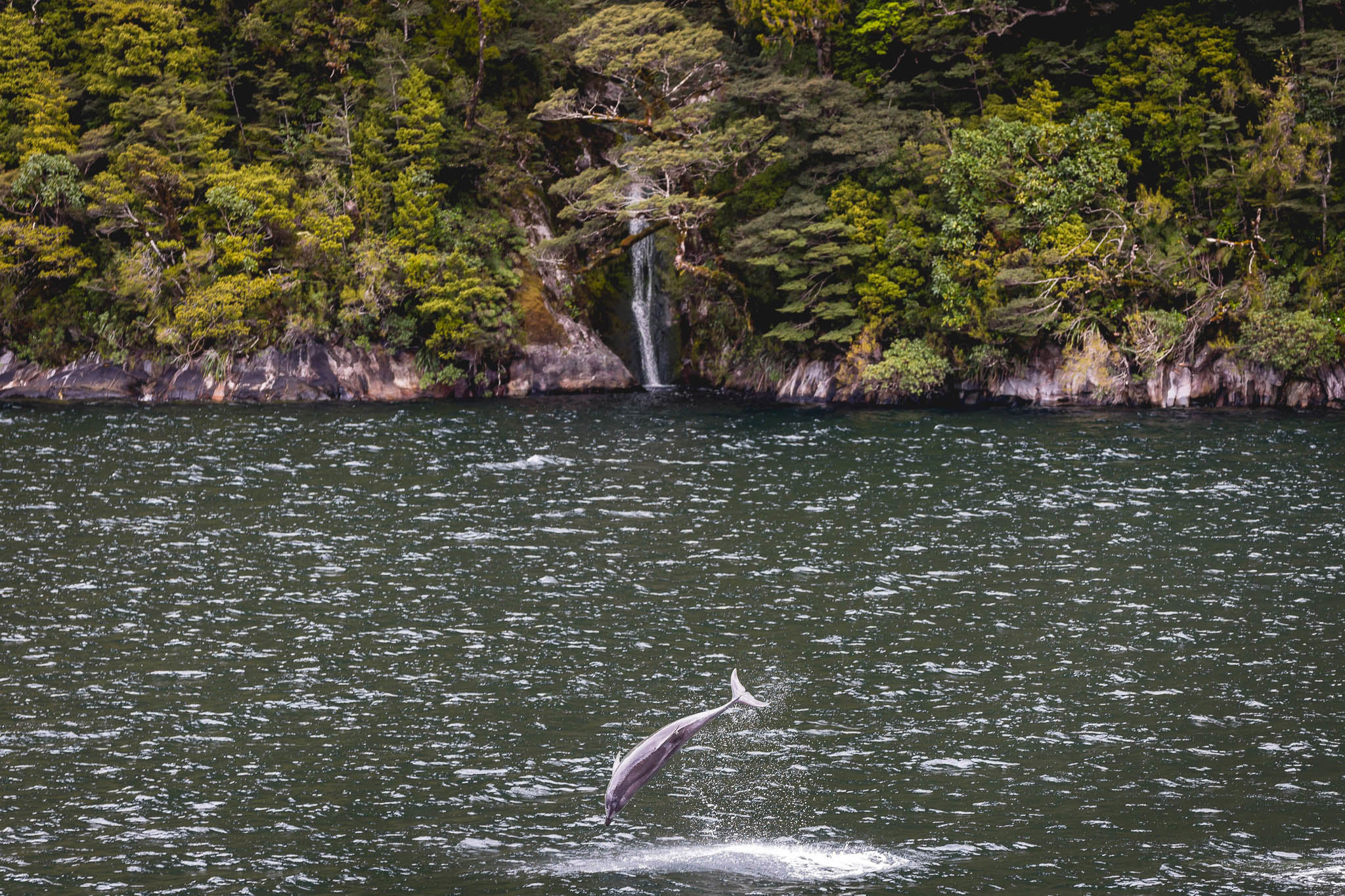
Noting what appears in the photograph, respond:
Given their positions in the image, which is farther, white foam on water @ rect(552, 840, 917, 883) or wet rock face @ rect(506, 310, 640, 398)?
wet rock face @ rect(506, 310, 640, 398)

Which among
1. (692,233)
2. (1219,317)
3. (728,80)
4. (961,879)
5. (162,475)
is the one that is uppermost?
(728,80)

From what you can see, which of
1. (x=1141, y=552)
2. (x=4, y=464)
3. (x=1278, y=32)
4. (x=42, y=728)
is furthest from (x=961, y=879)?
(x=1278, y=32)

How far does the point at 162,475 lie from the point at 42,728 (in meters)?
17.4

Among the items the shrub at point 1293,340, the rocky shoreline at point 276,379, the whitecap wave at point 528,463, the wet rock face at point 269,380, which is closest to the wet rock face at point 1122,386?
the shrub at point 1293,340

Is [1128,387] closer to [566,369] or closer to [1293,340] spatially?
[1293,340]

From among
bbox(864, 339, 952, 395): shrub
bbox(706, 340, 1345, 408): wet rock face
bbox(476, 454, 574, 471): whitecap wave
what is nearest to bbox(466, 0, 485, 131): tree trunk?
bbox(706, 340, 1345, 408): wet rock face

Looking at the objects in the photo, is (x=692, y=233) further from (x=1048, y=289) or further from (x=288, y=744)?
(x=288, y=744)

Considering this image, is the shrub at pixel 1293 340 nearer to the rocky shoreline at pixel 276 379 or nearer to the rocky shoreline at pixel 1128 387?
the rocky shoreline at pixel 1128 387

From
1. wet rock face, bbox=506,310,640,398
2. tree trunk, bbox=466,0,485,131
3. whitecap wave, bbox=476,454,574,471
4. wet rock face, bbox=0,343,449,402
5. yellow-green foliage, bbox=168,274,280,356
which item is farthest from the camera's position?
tree trunk, bbox=466,0,485,131

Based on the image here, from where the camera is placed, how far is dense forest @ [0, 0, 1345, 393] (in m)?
42.4

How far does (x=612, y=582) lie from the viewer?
21891 millimetres

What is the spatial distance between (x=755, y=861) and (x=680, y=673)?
5451mm

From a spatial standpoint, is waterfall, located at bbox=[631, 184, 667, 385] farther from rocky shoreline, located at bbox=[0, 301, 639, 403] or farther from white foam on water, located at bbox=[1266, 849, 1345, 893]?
white foam on water, located at bbox=[1266, 849, 1345, 893]

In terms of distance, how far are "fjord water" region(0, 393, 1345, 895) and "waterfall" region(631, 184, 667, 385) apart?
20510 mm
